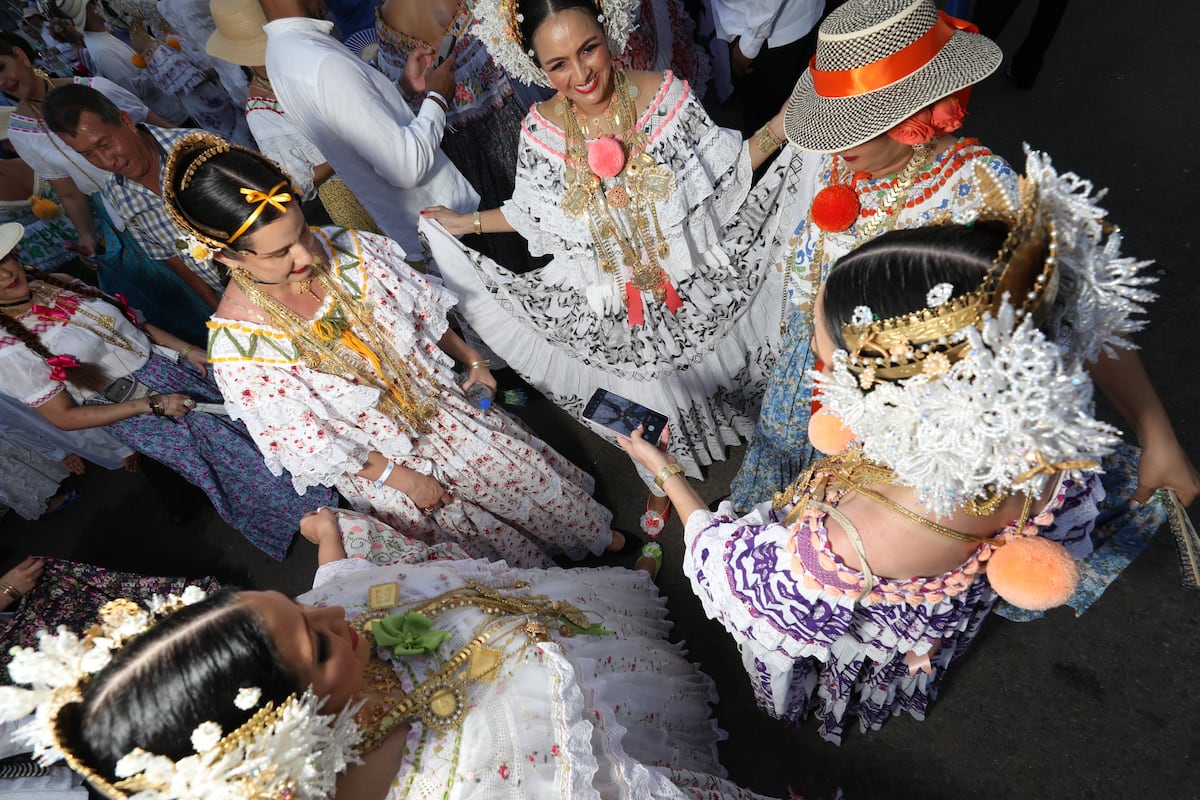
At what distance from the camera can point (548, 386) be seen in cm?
290

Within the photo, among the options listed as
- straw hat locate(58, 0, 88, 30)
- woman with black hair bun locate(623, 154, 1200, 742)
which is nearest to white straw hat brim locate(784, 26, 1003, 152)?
woman with black hair bun locate(623, 154, 1200, 742)

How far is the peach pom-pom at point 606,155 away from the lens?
212 centimetres

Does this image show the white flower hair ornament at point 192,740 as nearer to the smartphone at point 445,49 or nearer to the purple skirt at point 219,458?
the purple skirt at point 219,458

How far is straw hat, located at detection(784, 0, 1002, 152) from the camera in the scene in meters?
1.55

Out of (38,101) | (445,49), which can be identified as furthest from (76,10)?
(445,49)

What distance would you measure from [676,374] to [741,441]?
2.08 ft

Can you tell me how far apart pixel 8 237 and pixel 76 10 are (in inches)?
122

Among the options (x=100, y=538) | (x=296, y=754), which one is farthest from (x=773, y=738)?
(x=100, y=538)

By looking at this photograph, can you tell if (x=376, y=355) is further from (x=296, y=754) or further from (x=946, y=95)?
(x=946, y=95)

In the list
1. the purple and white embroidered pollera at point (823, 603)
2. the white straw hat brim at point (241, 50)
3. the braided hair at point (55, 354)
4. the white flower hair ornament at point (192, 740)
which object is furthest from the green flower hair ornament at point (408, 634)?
the white straw hat brim at point (241, 50)

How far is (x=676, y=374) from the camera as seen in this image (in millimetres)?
2662

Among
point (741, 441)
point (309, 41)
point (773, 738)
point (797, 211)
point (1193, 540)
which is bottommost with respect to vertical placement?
point (773, 738)

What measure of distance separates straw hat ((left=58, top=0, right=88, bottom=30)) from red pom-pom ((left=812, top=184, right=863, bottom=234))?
5163 millimetres

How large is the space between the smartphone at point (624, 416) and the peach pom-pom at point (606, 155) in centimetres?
75
